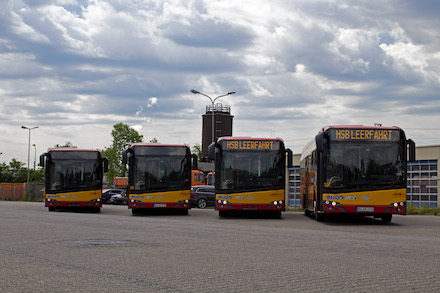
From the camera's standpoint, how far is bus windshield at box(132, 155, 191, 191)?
2673 centimetres

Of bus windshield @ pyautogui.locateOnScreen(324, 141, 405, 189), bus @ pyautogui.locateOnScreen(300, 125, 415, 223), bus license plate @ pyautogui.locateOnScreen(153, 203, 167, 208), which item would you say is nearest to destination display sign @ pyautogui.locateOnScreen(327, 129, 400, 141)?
bus @ pyautogui.locateOnScreen(300, 125, 415, 223)

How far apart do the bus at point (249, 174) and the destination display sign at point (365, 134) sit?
405cm

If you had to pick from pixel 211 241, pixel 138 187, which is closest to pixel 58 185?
pixel 138 187

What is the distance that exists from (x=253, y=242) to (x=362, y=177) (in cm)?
850

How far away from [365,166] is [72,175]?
14.9 metres

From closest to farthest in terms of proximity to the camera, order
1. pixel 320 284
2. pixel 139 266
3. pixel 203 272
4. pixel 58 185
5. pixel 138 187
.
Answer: pixel 320 284 → pixel 203 272 → pixel 139 266 → pixel 138 187 → pixel 58 185

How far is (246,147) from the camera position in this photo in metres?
24.3

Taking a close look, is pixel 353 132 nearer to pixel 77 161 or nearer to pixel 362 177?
pixel 362 177

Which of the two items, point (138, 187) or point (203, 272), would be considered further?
point (138, 187)

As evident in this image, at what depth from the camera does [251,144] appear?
2433 centimetres

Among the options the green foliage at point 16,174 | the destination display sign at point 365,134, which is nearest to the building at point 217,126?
the green foliage at point 16,174

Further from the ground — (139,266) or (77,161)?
(77,161)

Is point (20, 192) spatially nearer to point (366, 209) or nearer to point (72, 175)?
point (72, 175)

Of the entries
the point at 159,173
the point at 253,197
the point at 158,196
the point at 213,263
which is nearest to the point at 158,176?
the point at 159,173
